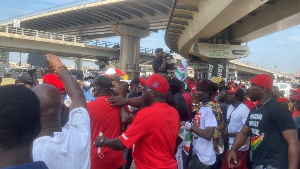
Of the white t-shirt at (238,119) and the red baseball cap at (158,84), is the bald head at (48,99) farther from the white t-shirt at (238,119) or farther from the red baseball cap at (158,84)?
the white t-shirt at (238,119)

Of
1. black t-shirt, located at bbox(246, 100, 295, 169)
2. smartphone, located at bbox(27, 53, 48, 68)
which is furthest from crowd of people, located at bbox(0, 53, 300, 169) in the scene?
smartphone, located at bbox(27, 53, 48, 68)

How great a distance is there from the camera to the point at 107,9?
39312 mm

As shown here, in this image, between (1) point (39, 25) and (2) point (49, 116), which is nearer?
(2) point (49, 116)

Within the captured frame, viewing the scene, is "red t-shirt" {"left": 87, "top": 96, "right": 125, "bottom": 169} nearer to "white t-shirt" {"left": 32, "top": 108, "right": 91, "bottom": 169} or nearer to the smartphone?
the smartphone

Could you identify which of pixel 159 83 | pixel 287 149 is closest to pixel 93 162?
pixel 159 83

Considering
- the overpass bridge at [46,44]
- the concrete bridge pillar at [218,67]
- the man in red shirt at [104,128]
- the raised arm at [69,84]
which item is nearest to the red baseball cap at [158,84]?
the man in red shirt at [104,128]

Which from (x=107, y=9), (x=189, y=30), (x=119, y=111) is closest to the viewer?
(x=119, y=111)

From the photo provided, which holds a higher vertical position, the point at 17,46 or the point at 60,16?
the point at 60,16

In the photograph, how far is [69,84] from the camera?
2373mm

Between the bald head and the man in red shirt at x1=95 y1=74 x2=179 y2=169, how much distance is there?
2.96ft

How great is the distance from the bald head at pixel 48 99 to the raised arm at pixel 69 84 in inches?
7.3

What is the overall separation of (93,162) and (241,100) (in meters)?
3.59

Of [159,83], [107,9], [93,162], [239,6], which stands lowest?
[93,162]

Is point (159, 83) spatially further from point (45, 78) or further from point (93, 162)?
point (45, 78)
